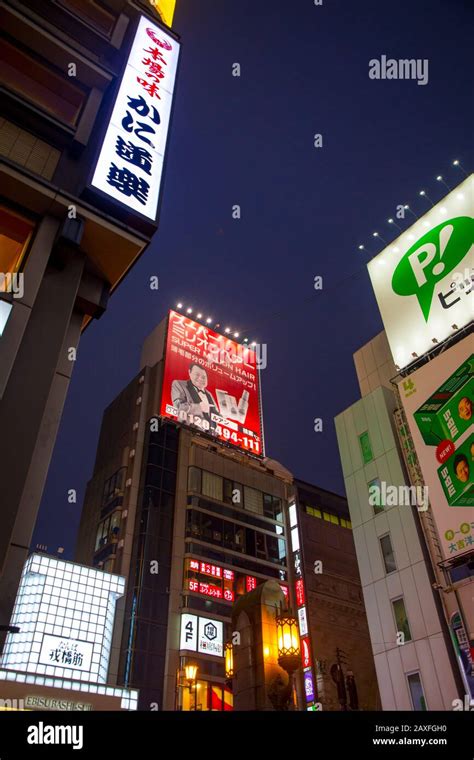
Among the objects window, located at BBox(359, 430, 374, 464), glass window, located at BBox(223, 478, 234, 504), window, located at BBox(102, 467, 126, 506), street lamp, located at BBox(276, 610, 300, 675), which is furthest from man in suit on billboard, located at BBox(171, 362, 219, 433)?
street lamp, located at BBox(276, 610, 300, 675)

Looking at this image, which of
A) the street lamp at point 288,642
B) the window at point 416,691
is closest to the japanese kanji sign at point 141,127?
the street lamp at point 288,642

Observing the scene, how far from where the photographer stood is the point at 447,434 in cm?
1902

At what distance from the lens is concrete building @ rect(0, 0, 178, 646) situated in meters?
7.89

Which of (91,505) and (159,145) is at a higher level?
(91,505)

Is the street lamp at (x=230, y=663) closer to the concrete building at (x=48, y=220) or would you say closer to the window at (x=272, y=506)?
the concrete building at (x=48, y=220)

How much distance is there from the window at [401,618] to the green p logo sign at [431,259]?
37.1 feet

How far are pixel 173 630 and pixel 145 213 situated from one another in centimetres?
3496

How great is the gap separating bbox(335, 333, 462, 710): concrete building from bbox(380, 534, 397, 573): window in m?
0.04

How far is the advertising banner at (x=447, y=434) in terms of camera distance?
17.5 m

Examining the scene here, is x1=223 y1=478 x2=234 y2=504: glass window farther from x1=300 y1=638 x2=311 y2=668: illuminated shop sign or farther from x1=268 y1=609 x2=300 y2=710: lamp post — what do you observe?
x1=268 y1=609 x2=300 y2=710: lamp post

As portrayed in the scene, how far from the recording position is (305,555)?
5112 centimetres

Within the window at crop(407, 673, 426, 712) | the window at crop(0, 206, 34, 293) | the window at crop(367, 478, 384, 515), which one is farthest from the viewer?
the window at crop(367, 478, 384, 515)

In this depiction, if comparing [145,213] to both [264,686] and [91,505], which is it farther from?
[91,505]

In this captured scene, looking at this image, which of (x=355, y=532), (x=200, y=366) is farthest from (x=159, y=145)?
(x=200, y=366)
